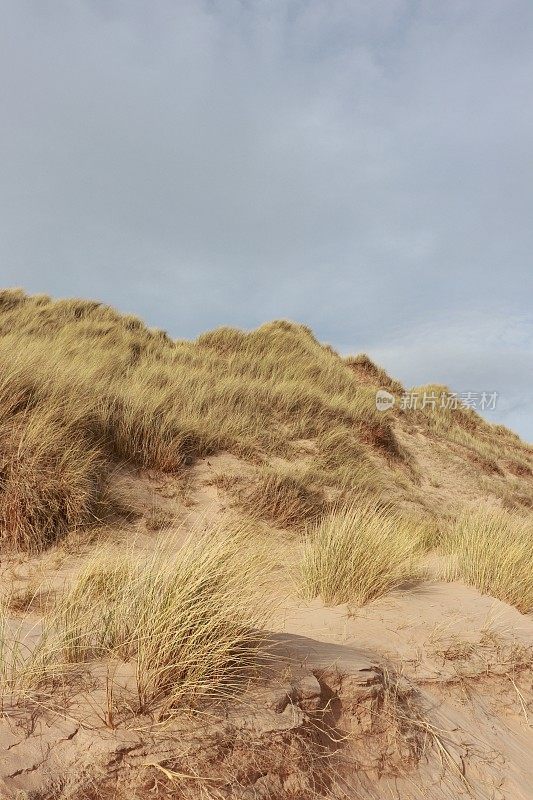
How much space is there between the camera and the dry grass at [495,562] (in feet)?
17.4

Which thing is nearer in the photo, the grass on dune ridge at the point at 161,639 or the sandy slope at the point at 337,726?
the sandy slope at the point at 337,726

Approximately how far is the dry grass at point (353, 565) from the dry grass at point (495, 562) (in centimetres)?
67

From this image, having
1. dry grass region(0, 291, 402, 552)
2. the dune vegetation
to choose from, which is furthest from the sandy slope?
dry grass region(0, 291, 402, 552)

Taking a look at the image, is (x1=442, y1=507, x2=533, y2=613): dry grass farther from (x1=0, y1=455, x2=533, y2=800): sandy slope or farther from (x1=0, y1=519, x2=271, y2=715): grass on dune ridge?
(x1=0, y1=519, x2=271, y2=715): grass on dune ridge

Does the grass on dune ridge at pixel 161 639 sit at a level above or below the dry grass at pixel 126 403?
below

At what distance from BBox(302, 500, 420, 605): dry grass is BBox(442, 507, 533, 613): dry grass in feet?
2.19

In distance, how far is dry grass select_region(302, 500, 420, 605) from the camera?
4465 mm

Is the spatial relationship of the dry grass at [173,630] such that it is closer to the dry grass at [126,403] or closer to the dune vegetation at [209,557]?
the dune vegetation at [209,557]

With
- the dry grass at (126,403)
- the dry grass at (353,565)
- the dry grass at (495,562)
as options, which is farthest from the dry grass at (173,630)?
the dry grass at (495,562)

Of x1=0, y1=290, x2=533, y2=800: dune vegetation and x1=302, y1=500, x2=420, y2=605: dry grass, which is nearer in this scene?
x1=0, y1=290, x2=533, y2=800: dune vegetation

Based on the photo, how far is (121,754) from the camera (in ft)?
6.36

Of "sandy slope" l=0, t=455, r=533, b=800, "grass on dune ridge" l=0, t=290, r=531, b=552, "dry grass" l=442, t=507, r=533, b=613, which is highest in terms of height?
"grass on dune ridge" l=0, t=290, r=531, b=552

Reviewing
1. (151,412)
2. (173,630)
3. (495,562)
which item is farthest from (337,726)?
(151,412)

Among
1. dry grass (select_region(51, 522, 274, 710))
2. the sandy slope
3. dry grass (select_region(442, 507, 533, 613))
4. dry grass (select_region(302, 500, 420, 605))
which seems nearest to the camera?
the sandy slope
